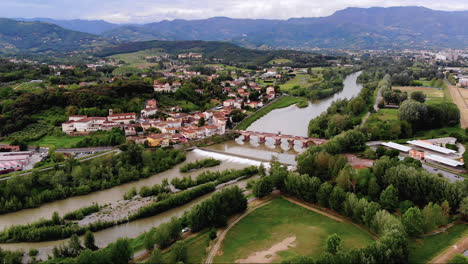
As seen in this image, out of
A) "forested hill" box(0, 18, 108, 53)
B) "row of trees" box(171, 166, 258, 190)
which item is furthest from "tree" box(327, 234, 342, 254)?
"forested hill" box(0, 18, 108, 53)

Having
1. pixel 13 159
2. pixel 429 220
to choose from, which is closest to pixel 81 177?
pixel 13 159

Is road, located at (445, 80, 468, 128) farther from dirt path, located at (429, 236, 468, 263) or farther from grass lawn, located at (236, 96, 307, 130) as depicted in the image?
dirt path, located at (429, 236, 468, 263)

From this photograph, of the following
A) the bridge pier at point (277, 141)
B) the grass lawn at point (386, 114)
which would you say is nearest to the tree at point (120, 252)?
the bridge pier at point (277, 141)

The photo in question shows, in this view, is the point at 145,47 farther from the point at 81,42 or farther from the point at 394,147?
the point at 394,147

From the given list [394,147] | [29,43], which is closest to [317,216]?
[394,147]

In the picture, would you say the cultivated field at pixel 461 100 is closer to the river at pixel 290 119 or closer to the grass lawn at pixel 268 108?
the river at pixel 290 119
